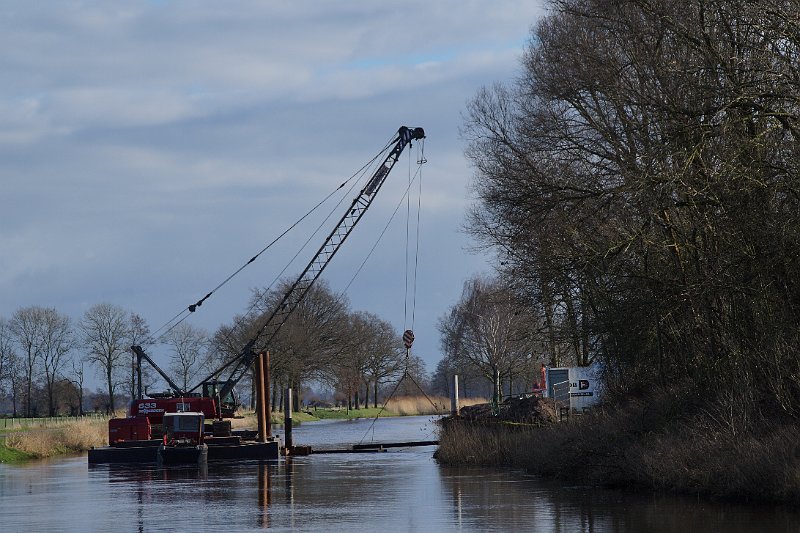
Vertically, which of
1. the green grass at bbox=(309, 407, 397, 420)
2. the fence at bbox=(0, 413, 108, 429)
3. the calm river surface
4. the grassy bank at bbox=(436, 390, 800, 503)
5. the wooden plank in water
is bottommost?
the green grass at bbox=(309, 407, 397, 420)

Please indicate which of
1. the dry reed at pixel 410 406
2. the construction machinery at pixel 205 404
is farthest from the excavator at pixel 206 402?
the dry reed at pixel 410 406

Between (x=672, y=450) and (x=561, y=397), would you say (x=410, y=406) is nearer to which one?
(x=561, y=397)

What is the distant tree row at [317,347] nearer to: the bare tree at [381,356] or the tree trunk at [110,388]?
the bare tree at [381,356]

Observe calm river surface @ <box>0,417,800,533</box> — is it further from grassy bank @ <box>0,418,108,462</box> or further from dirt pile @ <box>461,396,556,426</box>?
grassy bank @ <box>0,418,108,462</box>

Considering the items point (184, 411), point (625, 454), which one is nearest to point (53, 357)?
point (184, 411)

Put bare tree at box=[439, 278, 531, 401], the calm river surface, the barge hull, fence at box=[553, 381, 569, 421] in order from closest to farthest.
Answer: the calm river surface → fence at box=[553, 381, 569, 421] → the barge hull → bare tree at box=[439, 278, 531, 401]

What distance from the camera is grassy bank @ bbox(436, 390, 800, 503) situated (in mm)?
20672

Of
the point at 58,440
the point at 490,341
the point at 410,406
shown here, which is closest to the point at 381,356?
the point at 410,406

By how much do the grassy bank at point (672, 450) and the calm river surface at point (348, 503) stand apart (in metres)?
0.50

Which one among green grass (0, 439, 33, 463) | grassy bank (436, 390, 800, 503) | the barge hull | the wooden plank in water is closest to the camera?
grassy bank (436, 390, 800, 503)

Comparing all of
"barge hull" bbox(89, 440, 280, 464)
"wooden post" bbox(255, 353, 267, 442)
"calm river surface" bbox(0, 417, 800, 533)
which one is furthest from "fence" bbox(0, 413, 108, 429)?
"calm river surface" bbox(0, 417, 800, 533)

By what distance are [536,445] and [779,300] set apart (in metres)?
10.4

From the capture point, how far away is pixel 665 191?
23.0m

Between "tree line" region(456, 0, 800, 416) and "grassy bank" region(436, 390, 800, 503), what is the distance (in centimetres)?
67
